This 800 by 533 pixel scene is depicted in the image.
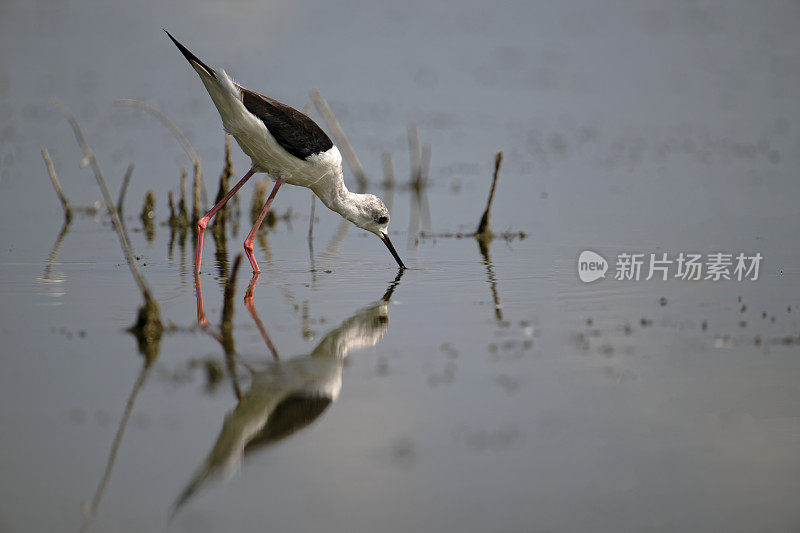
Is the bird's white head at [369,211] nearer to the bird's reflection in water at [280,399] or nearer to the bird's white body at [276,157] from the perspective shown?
the bird's white body at [276,157]

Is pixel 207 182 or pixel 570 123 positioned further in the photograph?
pixel 570 123

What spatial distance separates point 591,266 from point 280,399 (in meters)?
4.83

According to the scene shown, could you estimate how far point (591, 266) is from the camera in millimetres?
8969

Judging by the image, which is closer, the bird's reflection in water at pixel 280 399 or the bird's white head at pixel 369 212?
the bird's reflection in water at pixel 280 399

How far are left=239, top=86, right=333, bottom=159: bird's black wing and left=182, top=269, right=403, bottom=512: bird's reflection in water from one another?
7.76ft

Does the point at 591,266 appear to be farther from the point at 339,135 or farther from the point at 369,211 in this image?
the point at 339,135

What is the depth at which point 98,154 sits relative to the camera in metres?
19.5

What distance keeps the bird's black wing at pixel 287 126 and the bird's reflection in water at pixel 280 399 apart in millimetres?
2366

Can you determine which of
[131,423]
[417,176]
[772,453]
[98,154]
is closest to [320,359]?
[131,423]

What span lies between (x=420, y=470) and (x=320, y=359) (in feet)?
5.54

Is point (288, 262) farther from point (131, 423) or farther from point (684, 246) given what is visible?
point (131, 423)

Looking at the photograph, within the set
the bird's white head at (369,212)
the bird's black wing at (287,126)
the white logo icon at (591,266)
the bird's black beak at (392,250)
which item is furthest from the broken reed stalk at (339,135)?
the white logo icon at (591,266)

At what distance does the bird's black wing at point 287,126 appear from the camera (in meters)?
8.13

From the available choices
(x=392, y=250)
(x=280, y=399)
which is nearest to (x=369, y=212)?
(x=392, y=250)
